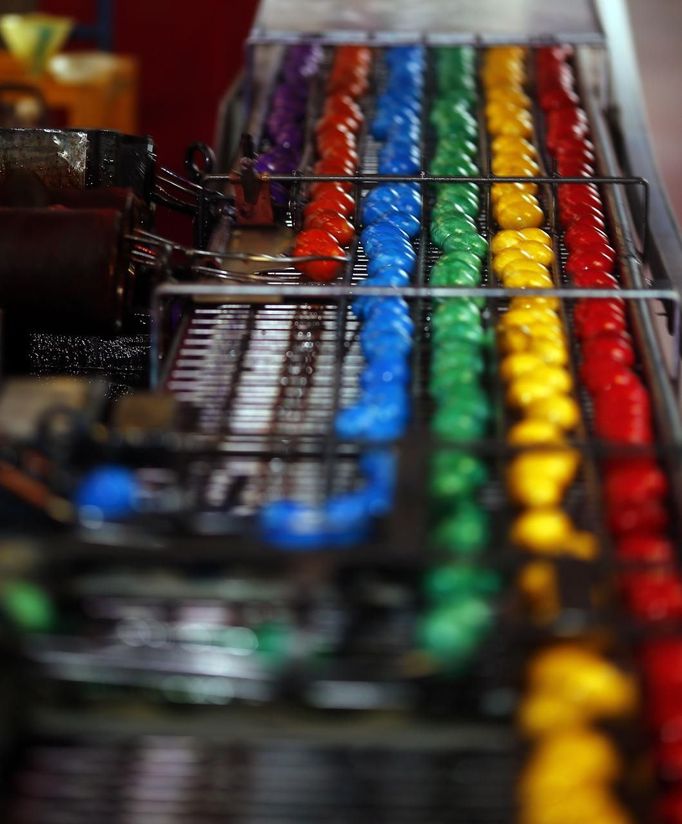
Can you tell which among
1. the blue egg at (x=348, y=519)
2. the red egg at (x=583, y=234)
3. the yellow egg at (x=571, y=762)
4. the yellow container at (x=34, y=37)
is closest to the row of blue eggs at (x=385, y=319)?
the blue egg at (x=348, y=519)

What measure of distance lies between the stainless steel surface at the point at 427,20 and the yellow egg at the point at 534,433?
1895 millimetres

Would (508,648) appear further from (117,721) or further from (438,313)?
(438,313)

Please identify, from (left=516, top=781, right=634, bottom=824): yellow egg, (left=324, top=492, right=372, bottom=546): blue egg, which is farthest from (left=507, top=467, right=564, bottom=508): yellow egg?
(left=516, top=781, right=634, bottom=824): yellow egg

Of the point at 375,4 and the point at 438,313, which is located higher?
the point at 375,4

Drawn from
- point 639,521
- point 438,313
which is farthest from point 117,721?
point 438,313

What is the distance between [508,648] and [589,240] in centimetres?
135

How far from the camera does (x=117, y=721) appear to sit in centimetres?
159

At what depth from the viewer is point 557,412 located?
6.72ft

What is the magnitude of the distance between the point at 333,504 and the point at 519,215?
3.96ft

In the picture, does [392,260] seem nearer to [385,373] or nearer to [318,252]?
[318,252]

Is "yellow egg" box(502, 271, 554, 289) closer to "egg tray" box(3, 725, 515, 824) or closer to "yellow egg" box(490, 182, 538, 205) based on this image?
"yellow egg" box(490, 182, 538, 205)

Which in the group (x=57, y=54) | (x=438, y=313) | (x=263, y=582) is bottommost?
(x=263, y=582)

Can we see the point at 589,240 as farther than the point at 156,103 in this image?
No

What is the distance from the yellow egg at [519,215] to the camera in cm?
281
